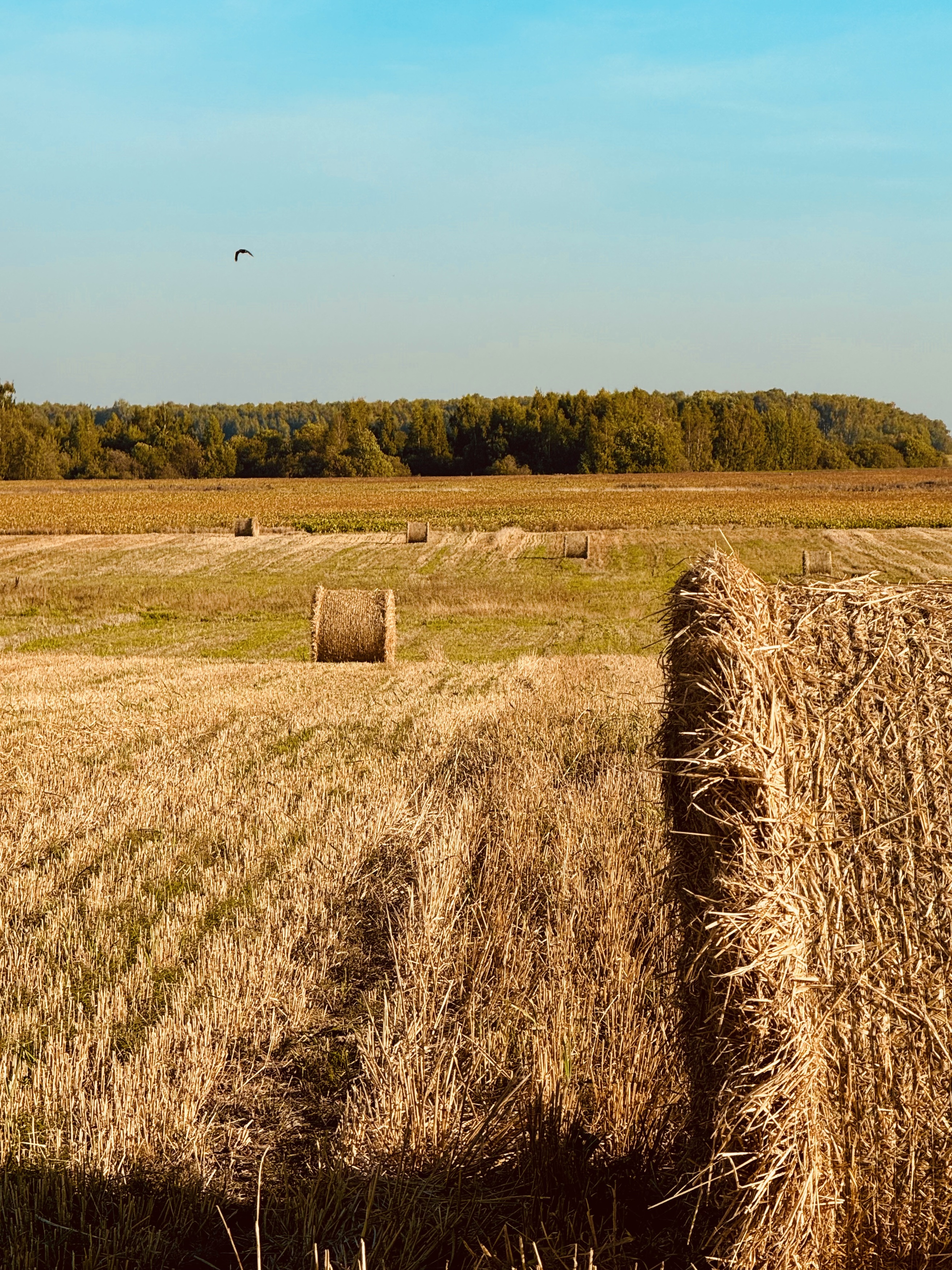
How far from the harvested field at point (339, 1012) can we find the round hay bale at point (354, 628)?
25.6 ft

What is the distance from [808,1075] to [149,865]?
4593mm

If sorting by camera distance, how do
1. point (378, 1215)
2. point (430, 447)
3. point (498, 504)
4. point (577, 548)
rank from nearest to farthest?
1. point (378, 1215)
2. point (577, 548)
3. point (498, 504)
4. point (430, 447)

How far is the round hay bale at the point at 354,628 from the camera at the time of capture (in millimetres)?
17281

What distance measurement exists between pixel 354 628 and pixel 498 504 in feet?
152

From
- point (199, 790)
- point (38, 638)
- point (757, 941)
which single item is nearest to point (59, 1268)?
point (757, 941)

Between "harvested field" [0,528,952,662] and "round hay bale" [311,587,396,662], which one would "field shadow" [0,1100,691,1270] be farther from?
"round hay bale" [311,587,396,662]

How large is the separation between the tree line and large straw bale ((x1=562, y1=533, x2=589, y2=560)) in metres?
84.5

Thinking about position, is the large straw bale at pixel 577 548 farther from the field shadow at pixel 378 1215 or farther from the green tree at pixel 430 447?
the green tree at pixel 430 447

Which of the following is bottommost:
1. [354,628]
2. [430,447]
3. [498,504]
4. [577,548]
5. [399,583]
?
[354,628]

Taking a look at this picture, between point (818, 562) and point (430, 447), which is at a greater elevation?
point (430, 447)

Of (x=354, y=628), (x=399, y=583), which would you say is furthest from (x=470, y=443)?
(x=354, y=628)

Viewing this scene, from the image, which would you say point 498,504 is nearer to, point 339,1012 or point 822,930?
point 339,1012

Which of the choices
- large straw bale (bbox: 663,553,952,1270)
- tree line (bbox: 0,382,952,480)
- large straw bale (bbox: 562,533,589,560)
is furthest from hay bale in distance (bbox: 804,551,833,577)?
tree line (bbox: 0,382,952,480)

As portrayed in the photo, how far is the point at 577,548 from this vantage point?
114 ft
